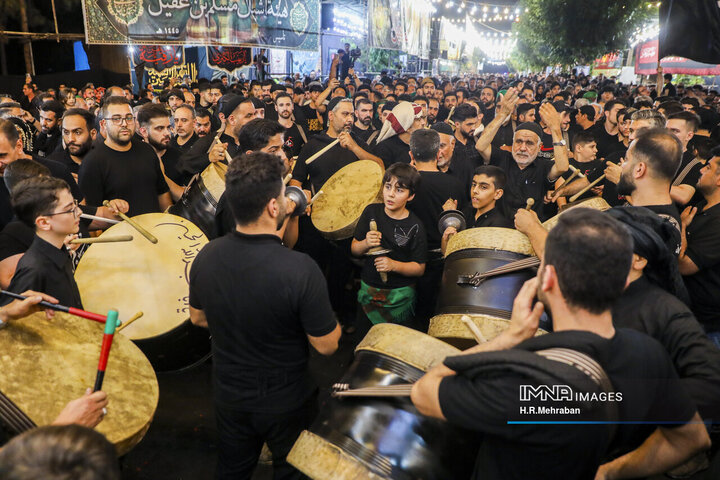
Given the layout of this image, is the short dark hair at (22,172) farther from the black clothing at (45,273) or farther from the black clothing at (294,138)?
the black clothing at (294,138)

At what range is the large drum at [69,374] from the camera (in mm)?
2299

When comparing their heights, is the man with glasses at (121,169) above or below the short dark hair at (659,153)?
below

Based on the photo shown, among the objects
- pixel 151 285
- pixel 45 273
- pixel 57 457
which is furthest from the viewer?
pixel 151 285

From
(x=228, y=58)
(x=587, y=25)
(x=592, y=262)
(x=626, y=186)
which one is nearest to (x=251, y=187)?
(x=592, y=262)

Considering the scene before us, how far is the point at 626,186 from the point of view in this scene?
3166 millimetres

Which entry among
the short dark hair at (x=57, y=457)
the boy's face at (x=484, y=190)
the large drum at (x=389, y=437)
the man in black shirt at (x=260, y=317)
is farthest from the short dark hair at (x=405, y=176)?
the short dark hair at (x=57, y=457)

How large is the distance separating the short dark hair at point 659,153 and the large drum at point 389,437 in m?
1.80

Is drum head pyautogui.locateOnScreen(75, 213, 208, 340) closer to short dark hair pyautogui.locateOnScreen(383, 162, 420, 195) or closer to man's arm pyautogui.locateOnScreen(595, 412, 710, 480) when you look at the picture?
short dark hair pyautogui.locateOnScreen(383, 162, 420, 195)

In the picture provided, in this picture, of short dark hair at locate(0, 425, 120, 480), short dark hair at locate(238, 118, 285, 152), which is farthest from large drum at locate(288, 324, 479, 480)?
short dark hair at locate(238, 118, 285, 152)

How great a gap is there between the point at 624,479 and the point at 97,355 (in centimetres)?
251

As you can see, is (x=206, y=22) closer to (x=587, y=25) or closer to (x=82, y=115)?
(x=82, y=115)

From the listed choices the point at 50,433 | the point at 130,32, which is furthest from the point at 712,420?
the point at 130,32

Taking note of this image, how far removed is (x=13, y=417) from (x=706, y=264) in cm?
397

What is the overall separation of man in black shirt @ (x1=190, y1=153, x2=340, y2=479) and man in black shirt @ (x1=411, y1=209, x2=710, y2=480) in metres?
0.85
